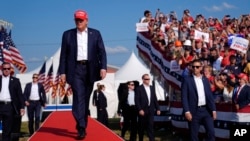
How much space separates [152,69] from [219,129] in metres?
8.50

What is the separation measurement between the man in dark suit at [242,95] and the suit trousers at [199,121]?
6.12ft

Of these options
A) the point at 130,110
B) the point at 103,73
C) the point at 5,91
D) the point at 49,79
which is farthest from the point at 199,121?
the point at 49,79

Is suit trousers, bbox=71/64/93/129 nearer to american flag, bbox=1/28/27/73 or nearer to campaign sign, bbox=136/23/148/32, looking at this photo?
campaign sign, bbox=136/23/148/32

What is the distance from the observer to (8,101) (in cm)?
998

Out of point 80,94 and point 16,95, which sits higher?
point 80,94

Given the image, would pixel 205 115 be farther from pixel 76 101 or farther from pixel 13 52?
pixel 13 52

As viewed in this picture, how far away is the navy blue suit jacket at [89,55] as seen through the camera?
7.61 meters

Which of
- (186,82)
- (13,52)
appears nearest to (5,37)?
(13,52)

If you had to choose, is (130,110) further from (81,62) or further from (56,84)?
(56,84)

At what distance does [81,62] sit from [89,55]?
0.17m

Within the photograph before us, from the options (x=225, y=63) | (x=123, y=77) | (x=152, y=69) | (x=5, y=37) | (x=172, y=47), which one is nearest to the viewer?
(x=225, y=63)

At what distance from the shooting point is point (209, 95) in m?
8.80

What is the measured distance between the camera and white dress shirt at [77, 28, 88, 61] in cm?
761

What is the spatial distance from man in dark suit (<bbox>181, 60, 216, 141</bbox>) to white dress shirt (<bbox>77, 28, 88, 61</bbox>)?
218 centimetres
